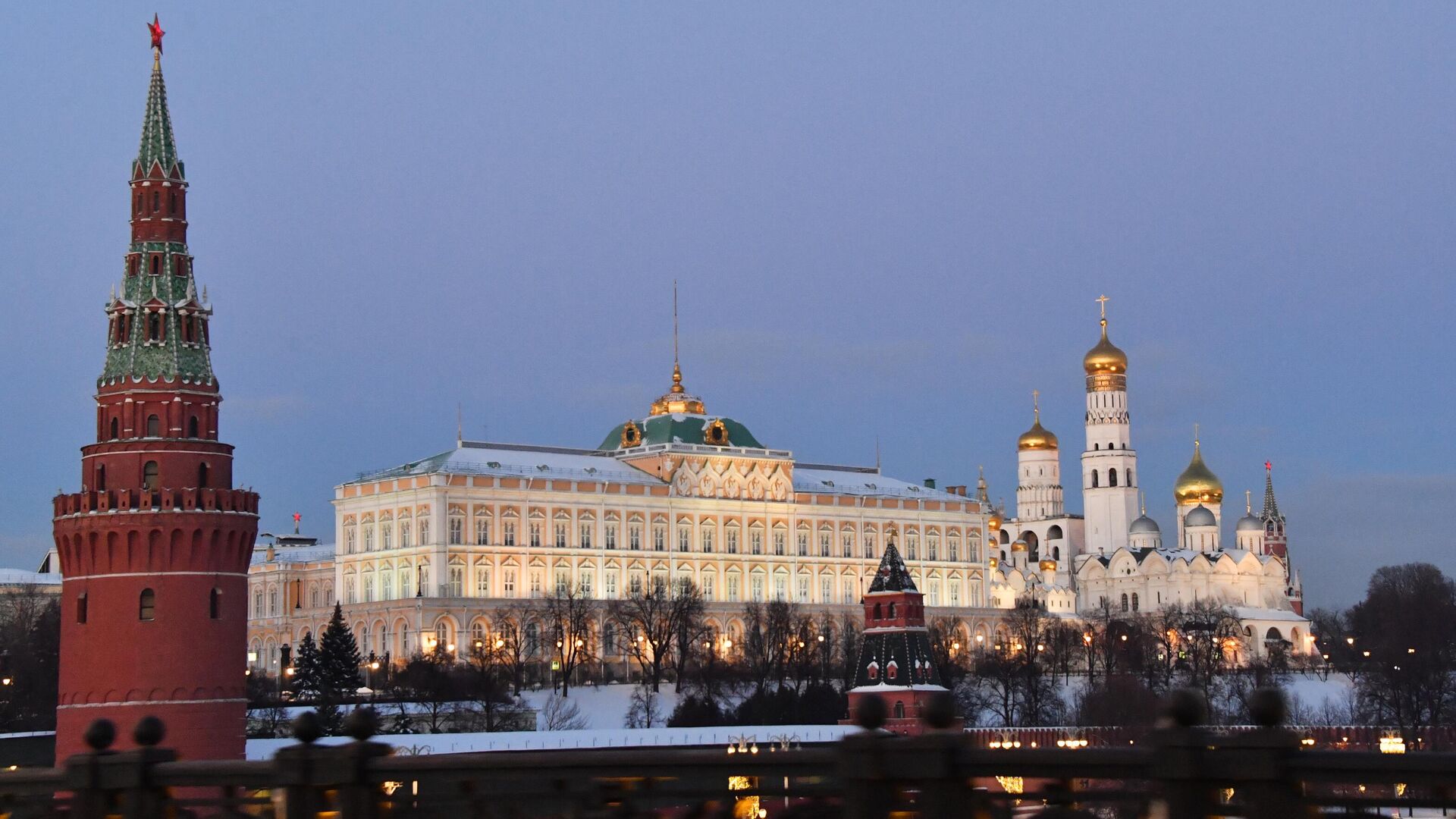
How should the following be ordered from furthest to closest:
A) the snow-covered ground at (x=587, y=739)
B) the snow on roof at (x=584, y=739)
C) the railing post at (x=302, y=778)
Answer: the snow on roof at (x=584, y=739) → the snow-covered ground at (x=587, y=739) → the railing post at (x=302, y=778)

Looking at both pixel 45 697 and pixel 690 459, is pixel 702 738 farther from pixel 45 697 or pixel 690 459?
pixel 690 459

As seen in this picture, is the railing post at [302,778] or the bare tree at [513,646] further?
the bare tree at [513,646]

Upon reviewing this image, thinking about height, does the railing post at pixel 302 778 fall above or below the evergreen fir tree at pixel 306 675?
Result: below

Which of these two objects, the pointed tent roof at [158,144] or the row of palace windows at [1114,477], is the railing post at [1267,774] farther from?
the row of palace windows at [1114,477]

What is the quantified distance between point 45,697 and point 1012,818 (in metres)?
95.3

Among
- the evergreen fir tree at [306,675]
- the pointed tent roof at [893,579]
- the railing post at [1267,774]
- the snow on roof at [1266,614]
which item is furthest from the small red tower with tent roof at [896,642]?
the railing post at [1267,774]

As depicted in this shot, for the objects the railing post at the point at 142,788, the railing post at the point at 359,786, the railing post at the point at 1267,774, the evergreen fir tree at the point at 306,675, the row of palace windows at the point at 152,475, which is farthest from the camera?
the evergreen fir tree at the point at 306,675

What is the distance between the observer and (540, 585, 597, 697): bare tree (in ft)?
414

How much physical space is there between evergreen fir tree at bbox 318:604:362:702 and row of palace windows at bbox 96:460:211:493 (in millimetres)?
29890

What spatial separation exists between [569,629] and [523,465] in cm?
2037

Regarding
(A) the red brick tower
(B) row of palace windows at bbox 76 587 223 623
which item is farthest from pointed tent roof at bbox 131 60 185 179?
(B) row of palace windows at bbox 76 587 223 623

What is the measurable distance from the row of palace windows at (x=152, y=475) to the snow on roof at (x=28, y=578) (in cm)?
10809

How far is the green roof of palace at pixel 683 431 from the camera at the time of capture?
156375 millimetres

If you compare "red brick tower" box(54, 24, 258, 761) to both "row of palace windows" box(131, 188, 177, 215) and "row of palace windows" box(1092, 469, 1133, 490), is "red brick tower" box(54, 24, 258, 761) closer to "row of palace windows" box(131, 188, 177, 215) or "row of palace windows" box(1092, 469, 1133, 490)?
"row of palace windows" box(131, 188, 177, 215)
